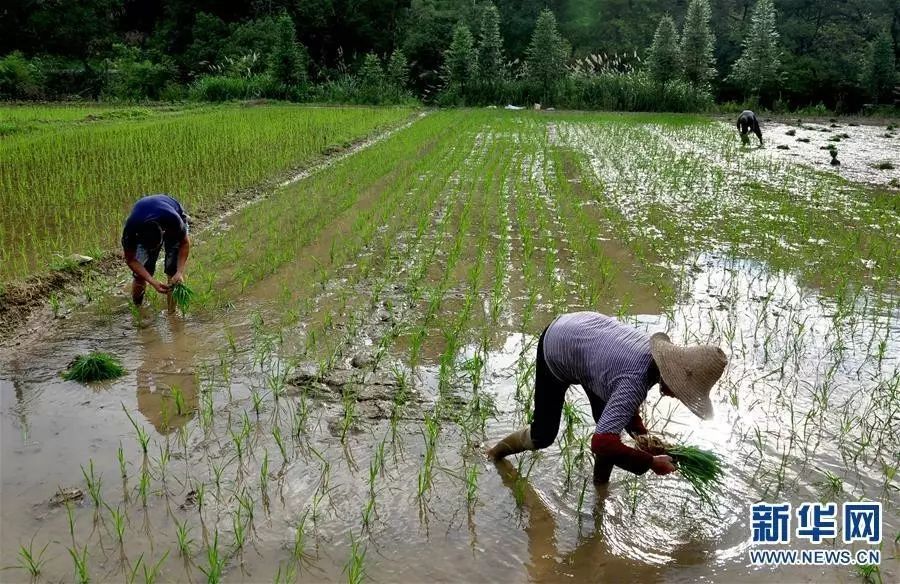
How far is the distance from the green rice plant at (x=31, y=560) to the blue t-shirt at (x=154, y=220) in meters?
2.14

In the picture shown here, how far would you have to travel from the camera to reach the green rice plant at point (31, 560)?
7.79 ft

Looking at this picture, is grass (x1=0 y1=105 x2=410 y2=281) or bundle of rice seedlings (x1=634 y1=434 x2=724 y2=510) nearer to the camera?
bundle of rice seedlings (x1=634 y1=434 x2=724 y2=510)

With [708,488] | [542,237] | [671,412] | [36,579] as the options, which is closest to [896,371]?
[671,412]

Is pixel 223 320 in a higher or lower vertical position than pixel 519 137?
lower

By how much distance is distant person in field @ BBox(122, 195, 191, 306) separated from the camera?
4246mm

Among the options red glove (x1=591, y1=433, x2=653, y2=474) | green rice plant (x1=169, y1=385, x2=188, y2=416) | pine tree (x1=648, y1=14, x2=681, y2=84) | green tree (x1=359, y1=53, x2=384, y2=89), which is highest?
pine tree (x1=648, y1=14, x2=681, y2=84)

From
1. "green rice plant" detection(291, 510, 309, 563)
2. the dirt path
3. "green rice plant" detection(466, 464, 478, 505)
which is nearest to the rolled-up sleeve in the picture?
"green rice plant" detection(466, 464, 478, 505)

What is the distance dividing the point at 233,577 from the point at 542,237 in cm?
480

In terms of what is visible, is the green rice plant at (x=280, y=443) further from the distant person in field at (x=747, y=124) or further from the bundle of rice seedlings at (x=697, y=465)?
the distant person in field at (x=747, y=124)

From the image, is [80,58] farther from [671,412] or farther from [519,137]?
[671,412]

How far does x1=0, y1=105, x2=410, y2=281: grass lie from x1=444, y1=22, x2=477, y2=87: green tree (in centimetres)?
1225

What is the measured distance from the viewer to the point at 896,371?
380cm

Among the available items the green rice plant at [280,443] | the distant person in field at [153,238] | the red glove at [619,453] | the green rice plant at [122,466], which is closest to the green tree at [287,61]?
the distant person in field at [153,238]

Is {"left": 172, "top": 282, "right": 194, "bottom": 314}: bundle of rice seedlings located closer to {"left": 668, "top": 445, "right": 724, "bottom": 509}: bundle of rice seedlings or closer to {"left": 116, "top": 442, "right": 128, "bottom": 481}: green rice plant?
{"left": 116, "top": 442, "right": 128, "bottom": 481}: green rice plant
